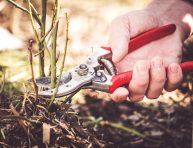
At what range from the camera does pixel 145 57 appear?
2.00m

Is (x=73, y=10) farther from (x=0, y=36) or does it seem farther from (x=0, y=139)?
(x=0, y=139)

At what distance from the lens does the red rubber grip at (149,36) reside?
1.83 meters

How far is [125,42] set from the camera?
5.66 feet

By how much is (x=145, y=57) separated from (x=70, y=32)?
1345 millimetres

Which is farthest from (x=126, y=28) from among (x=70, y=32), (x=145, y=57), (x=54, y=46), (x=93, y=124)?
(x=70, y=32)

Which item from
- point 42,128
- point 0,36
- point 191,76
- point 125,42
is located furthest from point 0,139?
point 0,36

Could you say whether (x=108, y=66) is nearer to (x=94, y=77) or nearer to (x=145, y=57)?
(x=94, y=77)

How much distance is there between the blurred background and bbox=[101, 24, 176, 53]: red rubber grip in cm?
45

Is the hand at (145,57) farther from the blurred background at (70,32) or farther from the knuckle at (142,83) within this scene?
the blurred background at (70,32)

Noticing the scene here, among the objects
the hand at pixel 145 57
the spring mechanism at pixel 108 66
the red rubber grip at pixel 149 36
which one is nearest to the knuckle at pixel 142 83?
the hand at pixel 145 57

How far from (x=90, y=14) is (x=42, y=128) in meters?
2.38

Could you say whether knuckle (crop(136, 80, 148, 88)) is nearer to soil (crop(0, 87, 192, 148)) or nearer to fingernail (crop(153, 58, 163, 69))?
fingernail (crop(153, 58, 163, 69))

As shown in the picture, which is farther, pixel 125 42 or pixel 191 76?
pixel 191 76

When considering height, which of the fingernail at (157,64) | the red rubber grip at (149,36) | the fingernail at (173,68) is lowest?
the fingernail at (173,68)
